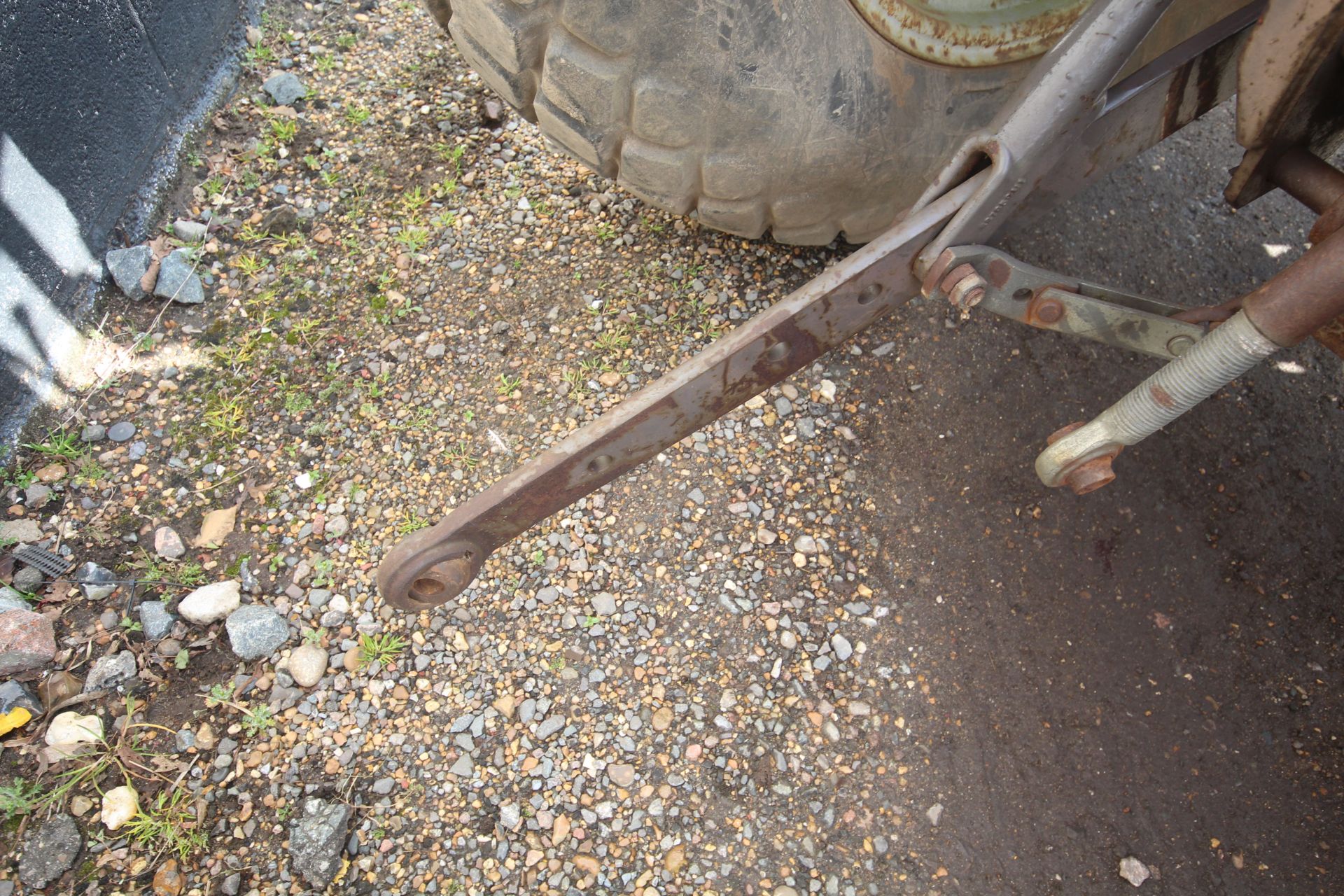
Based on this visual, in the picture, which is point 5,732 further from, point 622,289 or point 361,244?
point 622,289

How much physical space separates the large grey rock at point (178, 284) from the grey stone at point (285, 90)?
2.33ft

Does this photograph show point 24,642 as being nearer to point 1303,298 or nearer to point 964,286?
point 964,286

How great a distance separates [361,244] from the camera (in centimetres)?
264

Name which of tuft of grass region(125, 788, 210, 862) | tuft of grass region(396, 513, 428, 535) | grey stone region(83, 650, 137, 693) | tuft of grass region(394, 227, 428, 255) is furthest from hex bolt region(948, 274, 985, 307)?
grey stone region(83, 650, 137, 693)

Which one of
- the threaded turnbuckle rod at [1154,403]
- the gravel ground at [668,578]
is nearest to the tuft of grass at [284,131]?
the gravel ground at [668,578]

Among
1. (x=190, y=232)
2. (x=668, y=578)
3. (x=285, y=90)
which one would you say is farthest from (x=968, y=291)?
(x=285, y=90)

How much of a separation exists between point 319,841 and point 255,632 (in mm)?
501

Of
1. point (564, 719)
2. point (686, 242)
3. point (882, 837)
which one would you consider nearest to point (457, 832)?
point (564, 719)

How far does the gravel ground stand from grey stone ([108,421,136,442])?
0.11 feet

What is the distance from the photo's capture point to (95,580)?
7.00ft

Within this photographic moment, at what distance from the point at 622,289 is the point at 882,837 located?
1.53 metres

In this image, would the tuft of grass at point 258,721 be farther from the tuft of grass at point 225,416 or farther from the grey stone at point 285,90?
the grey stone at point 285,90

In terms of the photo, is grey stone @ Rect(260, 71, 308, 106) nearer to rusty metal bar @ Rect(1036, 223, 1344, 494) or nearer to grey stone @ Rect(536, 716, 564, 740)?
grey stone @ Rect(536, 716, 564, 740)

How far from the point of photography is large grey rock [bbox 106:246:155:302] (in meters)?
2.53
